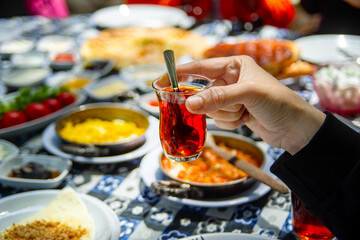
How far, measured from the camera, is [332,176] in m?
0.99

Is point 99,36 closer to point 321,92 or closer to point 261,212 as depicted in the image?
point 321,92

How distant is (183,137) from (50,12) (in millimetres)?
5148

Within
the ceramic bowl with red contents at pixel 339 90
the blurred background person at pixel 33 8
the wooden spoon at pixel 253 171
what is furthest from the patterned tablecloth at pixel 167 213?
the blurred background person at pixel 33 8

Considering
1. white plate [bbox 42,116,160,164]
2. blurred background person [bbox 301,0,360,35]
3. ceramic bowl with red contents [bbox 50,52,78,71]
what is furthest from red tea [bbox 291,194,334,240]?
blurred background person [bbox 301,0,360,35]

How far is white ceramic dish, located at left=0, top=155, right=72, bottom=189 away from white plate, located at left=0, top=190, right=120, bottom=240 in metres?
0.09

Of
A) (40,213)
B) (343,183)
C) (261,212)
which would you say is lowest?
(261,212)

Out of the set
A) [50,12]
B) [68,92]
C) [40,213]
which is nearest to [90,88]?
[68,92]

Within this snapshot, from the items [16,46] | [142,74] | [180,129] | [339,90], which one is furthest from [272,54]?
[16,46]

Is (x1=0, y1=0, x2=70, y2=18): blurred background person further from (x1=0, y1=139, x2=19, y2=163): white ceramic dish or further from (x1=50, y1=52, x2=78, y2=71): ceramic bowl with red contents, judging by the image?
(x1=0, y1=139, x2=19, y2=163): white ceramic dish

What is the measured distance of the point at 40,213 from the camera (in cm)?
129

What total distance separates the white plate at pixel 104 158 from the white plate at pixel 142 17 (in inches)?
83.0

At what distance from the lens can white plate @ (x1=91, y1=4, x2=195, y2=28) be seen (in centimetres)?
381

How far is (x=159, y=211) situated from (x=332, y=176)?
696mm

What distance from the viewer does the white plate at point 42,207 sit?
46.8 inches
